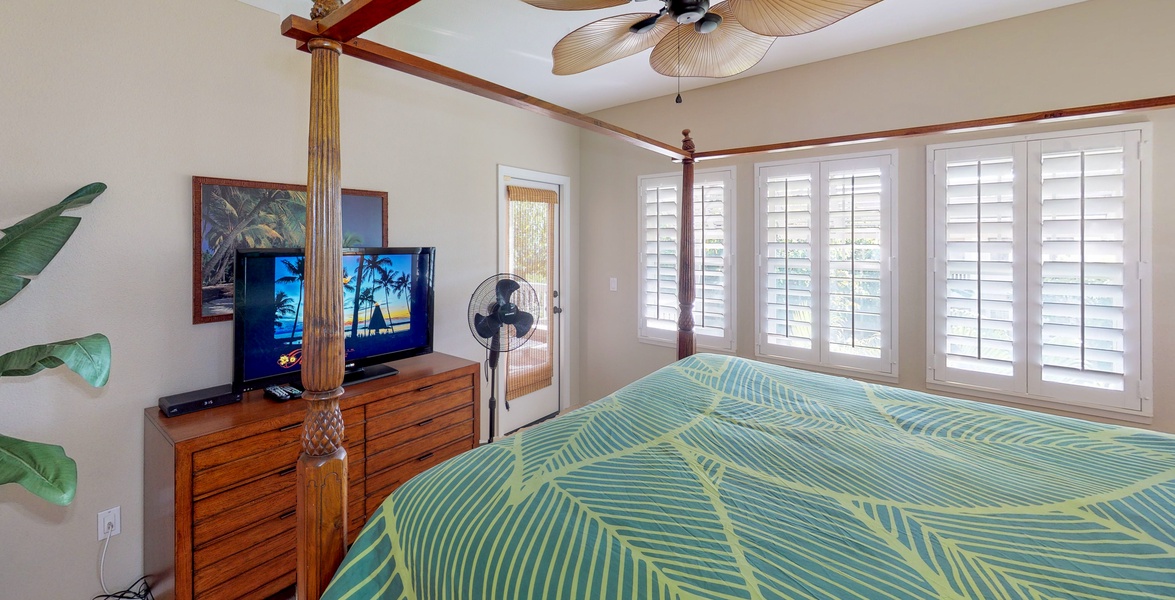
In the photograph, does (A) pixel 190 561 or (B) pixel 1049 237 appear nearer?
(A) pixel 190 561

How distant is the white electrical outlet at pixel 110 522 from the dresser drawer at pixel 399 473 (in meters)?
0.94

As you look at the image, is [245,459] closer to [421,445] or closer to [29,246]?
[421,445]

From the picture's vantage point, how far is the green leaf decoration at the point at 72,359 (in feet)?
4.15

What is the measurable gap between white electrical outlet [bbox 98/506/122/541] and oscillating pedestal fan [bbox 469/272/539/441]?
1.65m

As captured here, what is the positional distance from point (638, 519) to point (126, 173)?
2.39 meters

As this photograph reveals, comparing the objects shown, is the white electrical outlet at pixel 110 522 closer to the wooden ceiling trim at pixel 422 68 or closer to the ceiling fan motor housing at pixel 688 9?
the wooden ceiling trim at pixel 422 68

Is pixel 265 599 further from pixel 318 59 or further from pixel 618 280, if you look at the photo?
pixel 618 280

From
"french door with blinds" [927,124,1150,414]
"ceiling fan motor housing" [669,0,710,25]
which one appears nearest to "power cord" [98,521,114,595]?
"ceiling fan motor housing" [669,0,710,25]

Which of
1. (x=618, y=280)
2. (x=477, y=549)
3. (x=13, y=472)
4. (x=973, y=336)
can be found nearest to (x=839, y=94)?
(x=973, y=336)

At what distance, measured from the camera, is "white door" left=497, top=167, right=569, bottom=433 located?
12.1ft

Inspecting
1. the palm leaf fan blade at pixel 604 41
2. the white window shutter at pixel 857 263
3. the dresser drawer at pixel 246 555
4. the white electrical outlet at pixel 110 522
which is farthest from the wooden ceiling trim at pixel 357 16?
the white window shutter at pixel 857 263

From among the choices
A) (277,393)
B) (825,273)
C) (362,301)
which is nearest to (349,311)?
(362,301)

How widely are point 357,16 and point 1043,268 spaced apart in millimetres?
3081

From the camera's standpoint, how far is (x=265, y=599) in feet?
6.38
